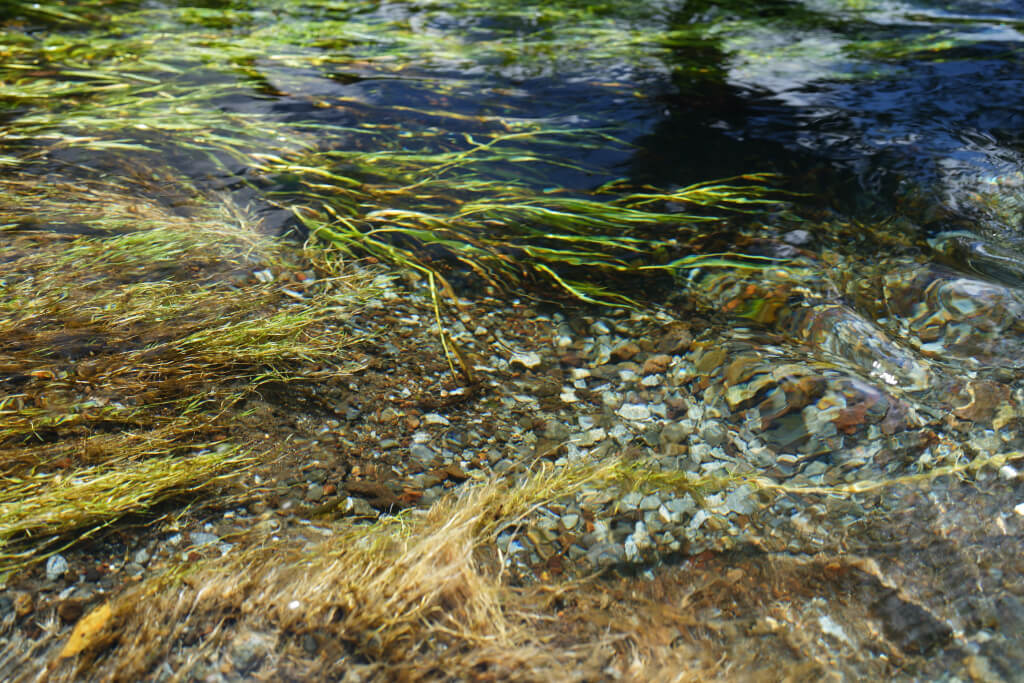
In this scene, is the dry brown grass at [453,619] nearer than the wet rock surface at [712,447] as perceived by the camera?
Yes

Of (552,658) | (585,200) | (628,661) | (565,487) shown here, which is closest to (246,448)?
(565,487)

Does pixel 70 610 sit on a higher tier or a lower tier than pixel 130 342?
lower

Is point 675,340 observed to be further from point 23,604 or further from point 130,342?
point 23,604

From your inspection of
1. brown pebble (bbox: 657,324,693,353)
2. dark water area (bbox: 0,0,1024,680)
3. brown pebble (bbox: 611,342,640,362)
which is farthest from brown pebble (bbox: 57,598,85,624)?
brown pebble (bbox: 657,324,693,353)

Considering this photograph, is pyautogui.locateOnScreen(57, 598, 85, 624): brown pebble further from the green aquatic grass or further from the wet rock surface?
the green aquatic grass

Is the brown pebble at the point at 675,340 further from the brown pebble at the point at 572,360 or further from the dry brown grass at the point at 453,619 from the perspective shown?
the dry brown grass at the point at 453,619

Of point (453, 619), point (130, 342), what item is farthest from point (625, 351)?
point (130, 342)

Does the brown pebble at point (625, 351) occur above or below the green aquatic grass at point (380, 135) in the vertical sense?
below

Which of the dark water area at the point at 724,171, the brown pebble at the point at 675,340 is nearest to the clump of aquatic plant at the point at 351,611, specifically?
the dark water area at the point at 724,171

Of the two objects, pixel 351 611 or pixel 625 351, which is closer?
pixel 351 611

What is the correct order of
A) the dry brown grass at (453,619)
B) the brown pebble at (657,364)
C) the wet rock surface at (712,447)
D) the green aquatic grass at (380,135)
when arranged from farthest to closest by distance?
the green aquatic grass at (380,135) → the brown pebble at (657,364) → the wet rock surface at (712,447) → the dry brown grass at (453,619)

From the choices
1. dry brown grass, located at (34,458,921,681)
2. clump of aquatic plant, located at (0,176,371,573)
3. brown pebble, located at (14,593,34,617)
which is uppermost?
clump of aquatic plant, located at (0,176,371,573)

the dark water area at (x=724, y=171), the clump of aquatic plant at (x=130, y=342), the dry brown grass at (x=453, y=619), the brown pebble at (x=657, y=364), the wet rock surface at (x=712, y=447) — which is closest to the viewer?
the dry brown grass at (x=453, y=619)

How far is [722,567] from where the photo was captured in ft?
5.99
